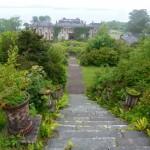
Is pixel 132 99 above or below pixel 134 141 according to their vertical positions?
below

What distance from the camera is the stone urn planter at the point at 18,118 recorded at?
661 centimetres

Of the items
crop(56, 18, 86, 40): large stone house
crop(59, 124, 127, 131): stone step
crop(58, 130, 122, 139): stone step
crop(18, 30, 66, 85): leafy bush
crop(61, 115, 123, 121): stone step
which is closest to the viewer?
crop(58, 130, 122, 139): stone step

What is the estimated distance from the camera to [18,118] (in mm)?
6703

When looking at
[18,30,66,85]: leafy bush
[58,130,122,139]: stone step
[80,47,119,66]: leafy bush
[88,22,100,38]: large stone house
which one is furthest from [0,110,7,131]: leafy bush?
[88,22,100,38]: large stone house

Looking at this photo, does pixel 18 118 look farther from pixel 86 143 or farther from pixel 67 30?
pixel 67 30

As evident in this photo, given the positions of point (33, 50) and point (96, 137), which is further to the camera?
point (33, 50)

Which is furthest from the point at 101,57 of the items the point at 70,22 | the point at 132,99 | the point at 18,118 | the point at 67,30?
the point at 70,22

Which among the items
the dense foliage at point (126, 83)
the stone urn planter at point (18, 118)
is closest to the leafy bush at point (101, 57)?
the dense foliage at point (126, 83)

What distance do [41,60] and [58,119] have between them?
18.3ft

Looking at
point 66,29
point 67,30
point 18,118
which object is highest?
point 18,118

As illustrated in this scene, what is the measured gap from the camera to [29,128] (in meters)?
6.91

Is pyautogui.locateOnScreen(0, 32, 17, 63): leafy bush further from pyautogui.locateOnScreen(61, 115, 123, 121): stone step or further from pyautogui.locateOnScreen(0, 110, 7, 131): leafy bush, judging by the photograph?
pyautogui.locateOnScreen(0, 110, 7, 131): leafy bush

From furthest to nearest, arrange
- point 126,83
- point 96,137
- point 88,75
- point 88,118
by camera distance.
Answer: point 88,75 < point 126,83 < point 88,118 < point 96,137

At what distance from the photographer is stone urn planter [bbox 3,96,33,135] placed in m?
6.61
